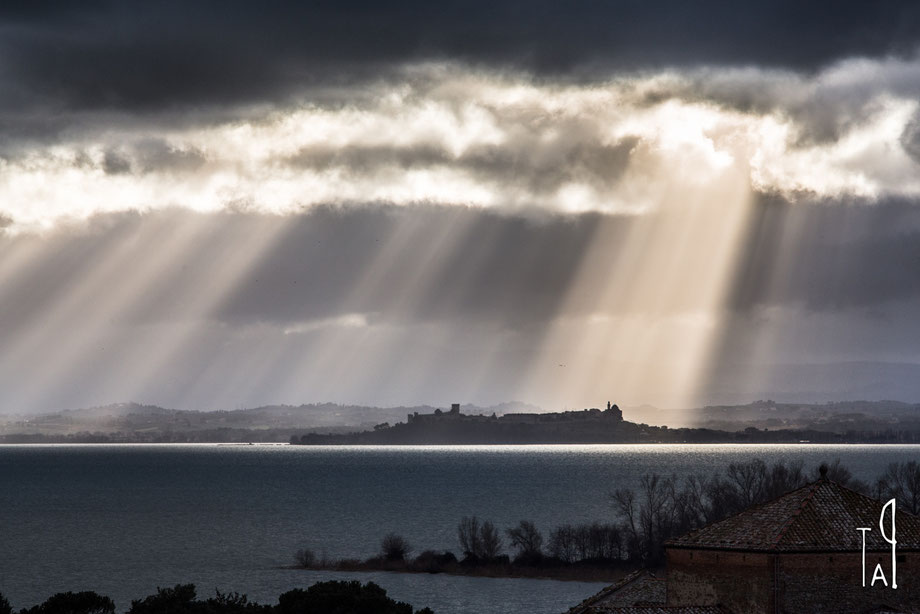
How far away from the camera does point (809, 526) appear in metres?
37.8

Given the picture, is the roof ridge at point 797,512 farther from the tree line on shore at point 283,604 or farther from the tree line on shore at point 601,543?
the tree line on shore at point 601,543

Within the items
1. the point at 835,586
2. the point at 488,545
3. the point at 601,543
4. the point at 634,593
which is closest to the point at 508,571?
the point at 488,545

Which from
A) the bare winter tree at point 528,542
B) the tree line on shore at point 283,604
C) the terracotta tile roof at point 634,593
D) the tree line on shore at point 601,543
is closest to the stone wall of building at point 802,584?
the terracotta tile roof at point 634,593

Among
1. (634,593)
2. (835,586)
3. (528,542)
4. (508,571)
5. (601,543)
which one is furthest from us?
(528,542)

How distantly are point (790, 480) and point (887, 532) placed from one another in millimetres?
76862

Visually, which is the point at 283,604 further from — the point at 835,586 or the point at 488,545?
the point at 488,545

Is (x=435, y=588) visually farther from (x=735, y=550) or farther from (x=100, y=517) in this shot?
(x=100, y=517)

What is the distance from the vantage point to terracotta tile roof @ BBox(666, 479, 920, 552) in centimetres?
3716

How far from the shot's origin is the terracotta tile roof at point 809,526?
37.2 metres

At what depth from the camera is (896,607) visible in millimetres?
37125

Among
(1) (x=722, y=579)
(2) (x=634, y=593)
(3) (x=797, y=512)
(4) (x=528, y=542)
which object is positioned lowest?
(4) (x=528, y=542)

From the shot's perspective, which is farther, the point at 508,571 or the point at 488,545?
the point at 488,545

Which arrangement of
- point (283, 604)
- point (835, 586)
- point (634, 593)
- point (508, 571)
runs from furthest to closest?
point (508, 571)
point (283, 604)
point (634, 593)
point (835, 586)

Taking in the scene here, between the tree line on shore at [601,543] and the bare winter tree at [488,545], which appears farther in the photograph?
the bare winter tree at [488,545]
